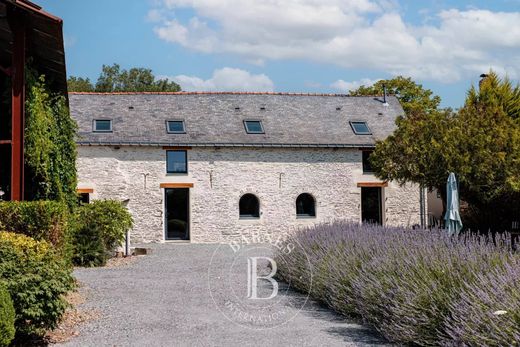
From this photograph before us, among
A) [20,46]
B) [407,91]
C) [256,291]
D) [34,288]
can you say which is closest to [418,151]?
[256,291]

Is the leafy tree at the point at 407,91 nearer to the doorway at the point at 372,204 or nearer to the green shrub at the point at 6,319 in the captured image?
the doorway at the point at 372,204

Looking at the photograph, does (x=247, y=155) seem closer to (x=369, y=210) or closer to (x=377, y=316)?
(x=369, y=210)

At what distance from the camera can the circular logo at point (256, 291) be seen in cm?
845

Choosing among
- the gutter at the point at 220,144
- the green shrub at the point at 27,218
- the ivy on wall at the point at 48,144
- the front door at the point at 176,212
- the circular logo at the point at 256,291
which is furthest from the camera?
the front door at the point at 176,212

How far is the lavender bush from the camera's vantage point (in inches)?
222

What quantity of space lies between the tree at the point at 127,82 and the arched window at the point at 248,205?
26.9m

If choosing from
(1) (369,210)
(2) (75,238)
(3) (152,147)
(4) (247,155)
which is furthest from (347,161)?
(2) (75,238)

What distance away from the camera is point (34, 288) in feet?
22.1

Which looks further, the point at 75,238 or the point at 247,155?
the point at 247,155

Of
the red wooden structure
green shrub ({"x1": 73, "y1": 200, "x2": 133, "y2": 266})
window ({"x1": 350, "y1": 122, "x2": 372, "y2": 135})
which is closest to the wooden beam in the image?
green shrub ({"x1": 73, "y1": 200, "x2": 133, "y2": 266})

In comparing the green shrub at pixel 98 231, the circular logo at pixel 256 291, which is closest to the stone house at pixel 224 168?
the green shrub at pixel 98 231

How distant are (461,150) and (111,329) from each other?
1061 centimetres

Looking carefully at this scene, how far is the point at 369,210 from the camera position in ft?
80.4

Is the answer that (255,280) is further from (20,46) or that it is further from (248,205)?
(248,205)
